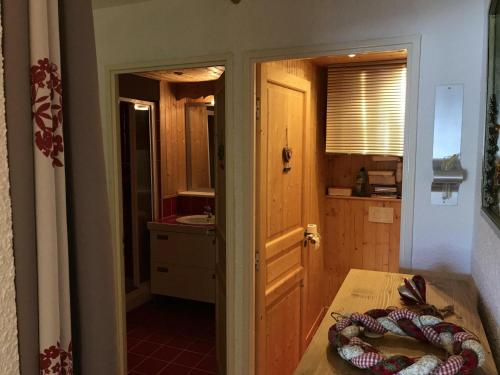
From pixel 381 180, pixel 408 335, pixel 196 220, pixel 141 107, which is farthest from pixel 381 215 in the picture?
pixel 408 335

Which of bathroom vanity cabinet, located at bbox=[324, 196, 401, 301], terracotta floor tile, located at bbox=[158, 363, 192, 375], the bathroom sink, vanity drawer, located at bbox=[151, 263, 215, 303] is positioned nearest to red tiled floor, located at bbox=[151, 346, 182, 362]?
terracotta floor tile, located at bbox=[158, 363, 192, 375]

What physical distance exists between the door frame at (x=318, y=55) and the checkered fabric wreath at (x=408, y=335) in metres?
0.68

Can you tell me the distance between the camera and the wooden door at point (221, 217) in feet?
7.76

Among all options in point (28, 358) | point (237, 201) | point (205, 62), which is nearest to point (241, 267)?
point (237, 201)

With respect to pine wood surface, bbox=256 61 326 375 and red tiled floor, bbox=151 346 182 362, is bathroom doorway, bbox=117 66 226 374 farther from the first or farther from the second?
pine wood surface, bbox=256 61 326 375

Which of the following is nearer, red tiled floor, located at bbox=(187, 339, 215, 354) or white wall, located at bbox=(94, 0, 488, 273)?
white wall, located at bbox=(94, 0, 488, 273)

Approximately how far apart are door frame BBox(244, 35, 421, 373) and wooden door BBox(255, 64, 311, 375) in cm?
5

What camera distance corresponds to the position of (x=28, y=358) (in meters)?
0.69

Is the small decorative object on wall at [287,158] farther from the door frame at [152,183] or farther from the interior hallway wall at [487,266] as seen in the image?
the door frame at [152,183]

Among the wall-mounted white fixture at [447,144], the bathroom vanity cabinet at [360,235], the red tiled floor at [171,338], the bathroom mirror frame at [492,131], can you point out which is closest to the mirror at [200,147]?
the red tiled floor at [171,338]

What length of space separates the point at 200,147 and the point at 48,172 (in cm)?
368

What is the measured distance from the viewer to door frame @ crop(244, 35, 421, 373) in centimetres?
177

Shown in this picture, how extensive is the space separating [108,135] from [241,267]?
44.0 inches

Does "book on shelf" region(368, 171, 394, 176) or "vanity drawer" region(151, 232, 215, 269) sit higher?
"book on shelf" region(368, 171, 394, 176)
